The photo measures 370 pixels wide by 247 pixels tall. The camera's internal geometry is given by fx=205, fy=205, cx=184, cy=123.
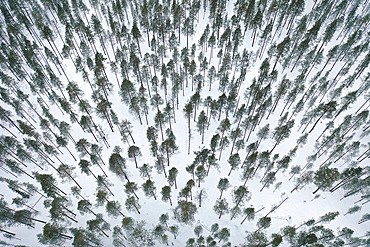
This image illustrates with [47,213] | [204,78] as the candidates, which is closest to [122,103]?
[204,78]

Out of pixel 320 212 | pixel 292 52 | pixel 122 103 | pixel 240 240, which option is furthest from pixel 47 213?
pixel 292 52

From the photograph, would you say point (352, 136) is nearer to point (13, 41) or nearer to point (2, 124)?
point (2, 124)

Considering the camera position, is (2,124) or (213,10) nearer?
(2,124)

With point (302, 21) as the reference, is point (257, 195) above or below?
below

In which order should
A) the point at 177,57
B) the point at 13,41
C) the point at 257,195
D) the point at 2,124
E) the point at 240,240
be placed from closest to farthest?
1. the point at 240,240
2. the point at 257,195
3. the point at 2,124
4. the point at 13,41
5. the point at 177,57

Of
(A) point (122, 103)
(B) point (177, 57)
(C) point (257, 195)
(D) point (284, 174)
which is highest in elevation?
(B) point (177, 57)

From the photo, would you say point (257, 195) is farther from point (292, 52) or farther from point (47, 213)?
point (47, 213)

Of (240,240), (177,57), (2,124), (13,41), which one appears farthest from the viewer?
(177,57)
